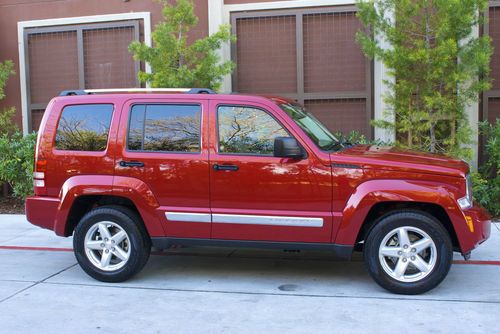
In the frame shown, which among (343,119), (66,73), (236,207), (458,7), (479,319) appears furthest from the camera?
(66,73)

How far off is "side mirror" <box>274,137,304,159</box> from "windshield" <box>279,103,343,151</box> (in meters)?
0.30

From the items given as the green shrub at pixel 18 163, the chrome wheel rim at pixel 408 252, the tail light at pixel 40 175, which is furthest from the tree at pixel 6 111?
the chrome wheel rim at pixel 408 252

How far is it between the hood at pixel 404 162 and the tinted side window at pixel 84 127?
8.04ft

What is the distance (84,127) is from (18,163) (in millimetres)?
5203

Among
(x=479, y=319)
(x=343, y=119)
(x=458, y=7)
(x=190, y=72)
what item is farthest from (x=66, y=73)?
(x=479, y=319)

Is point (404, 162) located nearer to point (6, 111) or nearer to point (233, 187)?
point (233, 187)

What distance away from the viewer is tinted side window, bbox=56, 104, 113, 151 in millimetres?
5699

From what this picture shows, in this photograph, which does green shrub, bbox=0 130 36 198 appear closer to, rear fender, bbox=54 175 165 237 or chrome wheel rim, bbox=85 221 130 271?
rear fender, bbox=54 175 165 237

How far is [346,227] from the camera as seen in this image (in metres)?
5.12

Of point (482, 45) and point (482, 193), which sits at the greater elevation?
point (482, 45)

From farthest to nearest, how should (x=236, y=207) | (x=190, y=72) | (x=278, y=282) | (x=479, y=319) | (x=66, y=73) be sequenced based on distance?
1. (x=66, y=73)
2. (x=190, y=72)
3. (x=278, y=282)
4. (x=236, y=207)
5. (x=479, y=319)

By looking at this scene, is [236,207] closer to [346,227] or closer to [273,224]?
[273,224]

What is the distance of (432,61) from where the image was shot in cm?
806

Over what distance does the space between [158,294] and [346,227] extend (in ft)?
6.52
